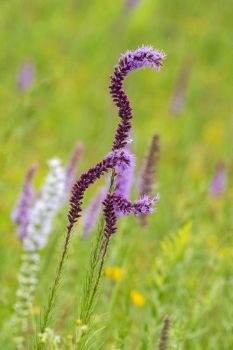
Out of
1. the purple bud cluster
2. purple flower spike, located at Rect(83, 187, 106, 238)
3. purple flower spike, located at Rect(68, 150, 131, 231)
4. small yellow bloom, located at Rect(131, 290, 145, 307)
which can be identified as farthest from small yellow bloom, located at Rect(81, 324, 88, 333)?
purple flower spike, located at Rect(83, 187, 106, 238)

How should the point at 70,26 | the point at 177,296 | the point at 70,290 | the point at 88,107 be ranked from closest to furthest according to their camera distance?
1. the point at 177,296
2. the point at 70,290
3. the point at 88,107
4. the point at 70,26

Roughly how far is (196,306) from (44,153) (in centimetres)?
734

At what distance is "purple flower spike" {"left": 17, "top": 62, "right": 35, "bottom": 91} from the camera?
1190cm

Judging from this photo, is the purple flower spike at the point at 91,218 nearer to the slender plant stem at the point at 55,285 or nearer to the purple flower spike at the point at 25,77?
the slender plant stem at the point at 55,285

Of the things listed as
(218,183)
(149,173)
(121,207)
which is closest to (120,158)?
(121,207)

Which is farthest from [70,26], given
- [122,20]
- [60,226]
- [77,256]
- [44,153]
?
[60,226]

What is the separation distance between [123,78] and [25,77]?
1001 centimetres

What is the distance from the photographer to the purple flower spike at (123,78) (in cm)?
210

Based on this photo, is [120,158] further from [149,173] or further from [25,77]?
[25,77]

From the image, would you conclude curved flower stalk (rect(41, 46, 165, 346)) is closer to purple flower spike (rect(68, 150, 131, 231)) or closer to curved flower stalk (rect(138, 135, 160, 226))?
purple flower spike (rect(68, 150, 131, 231))

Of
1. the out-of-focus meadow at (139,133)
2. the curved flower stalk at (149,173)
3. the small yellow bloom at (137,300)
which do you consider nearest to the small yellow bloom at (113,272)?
the out-of-focus meadow at (139,133)

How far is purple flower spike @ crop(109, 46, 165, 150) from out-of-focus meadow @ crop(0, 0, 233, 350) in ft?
2.32

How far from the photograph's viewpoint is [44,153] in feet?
35.2

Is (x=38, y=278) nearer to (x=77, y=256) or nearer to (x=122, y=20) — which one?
(x=77, y=256)
